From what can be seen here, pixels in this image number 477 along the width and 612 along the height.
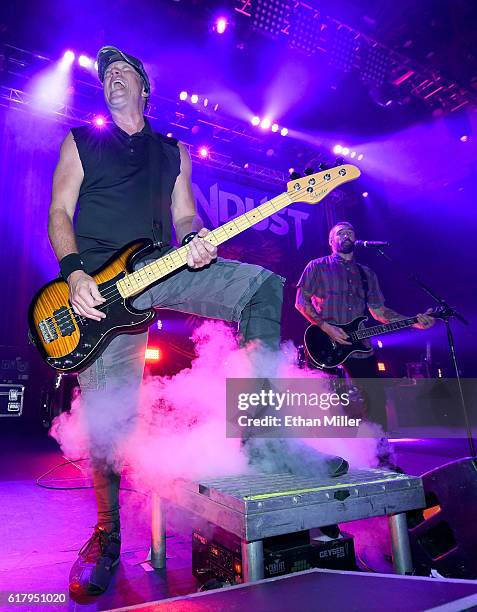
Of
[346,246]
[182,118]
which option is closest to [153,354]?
[346,246]

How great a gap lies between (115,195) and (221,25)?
4.91 meters

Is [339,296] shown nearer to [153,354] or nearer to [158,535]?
[158,535]

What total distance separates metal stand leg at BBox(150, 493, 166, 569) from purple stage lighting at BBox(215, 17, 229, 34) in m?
6.27

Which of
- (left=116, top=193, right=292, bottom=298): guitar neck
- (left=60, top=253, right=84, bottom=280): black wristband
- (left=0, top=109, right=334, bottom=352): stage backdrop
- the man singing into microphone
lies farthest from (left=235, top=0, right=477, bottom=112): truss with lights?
(left=60, top=253, right=84, bottom=280): black wristband

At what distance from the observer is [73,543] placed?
240 cm

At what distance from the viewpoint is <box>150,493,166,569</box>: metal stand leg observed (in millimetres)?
2092

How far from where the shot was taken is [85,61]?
6.70 metres

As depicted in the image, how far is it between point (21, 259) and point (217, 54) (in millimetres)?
4826

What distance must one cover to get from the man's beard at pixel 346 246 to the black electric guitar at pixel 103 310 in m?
2.88

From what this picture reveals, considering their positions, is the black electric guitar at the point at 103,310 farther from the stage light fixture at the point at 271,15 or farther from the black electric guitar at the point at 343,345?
the stage light fixture at the point at 271,15

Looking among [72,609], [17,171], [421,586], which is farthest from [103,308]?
[17,171]

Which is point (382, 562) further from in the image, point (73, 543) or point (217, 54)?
point (217, 54)

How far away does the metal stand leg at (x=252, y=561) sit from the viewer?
55.3 inches

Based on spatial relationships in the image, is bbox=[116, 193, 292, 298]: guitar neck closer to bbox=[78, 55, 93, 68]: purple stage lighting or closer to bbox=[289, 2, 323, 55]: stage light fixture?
bbox=[289, 2, 323, 55]: stage light fixture
